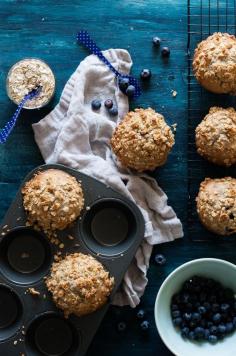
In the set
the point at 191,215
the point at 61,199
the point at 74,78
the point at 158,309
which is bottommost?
the point at 158,309

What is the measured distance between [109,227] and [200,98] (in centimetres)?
78

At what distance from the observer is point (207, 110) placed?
339 cm

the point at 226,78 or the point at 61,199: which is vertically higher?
the point at 226,78

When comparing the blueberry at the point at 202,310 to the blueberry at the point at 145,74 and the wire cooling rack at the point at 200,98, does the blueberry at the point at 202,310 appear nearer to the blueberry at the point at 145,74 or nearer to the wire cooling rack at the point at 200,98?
the wire cooling rack at the point at 200,98

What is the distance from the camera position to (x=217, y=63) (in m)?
3.14

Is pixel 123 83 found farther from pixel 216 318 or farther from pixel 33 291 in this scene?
pixel 216 318

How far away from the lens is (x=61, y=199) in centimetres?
307

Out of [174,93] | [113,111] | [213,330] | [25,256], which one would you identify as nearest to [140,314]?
[213,330]

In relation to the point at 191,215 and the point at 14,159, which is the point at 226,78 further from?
the point at 14,159

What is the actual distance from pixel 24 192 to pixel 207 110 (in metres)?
0.99

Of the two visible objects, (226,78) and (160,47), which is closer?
(226,78)

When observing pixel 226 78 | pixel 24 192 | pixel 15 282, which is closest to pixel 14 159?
pixel 24 192

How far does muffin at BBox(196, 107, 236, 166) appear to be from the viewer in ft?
10.3

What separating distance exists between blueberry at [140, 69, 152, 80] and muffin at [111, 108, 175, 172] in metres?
0.26
